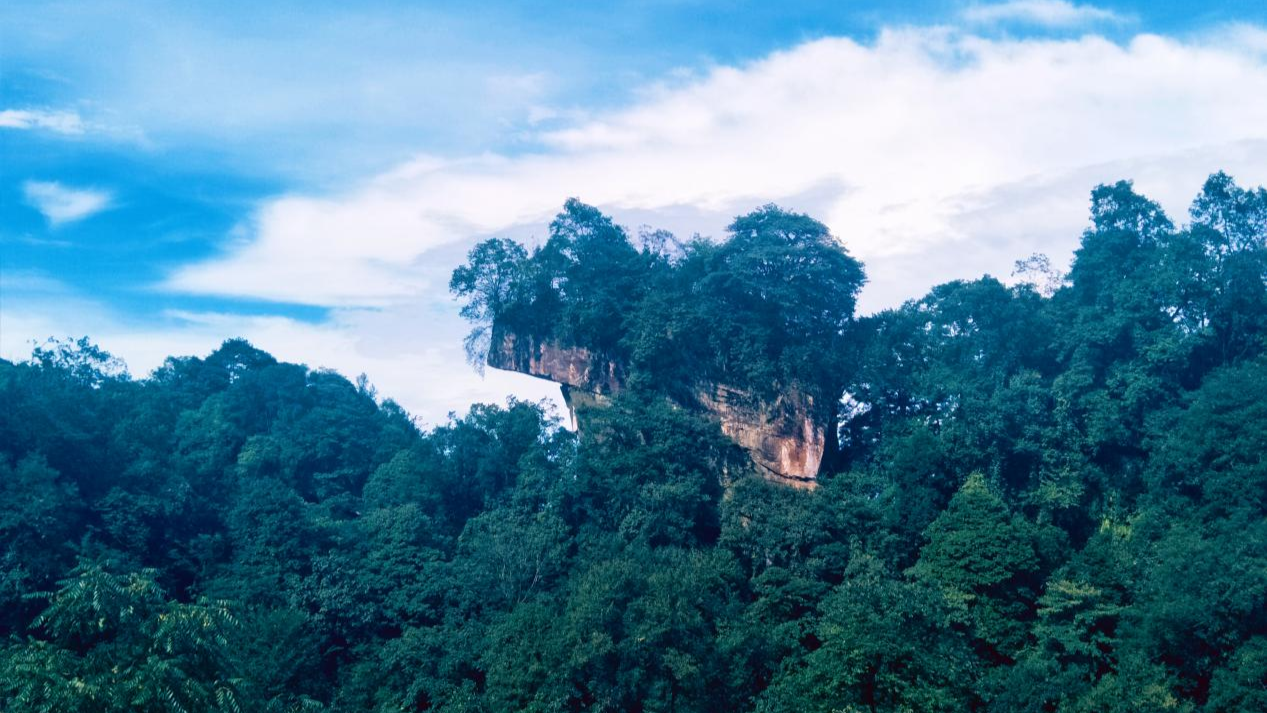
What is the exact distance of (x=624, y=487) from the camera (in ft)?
91.8

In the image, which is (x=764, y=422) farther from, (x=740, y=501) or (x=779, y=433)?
(x=740, y=501)

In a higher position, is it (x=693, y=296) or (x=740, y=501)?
(x=693, y=296)

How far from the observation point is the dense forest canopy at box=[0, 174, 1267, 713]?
70.1 ft

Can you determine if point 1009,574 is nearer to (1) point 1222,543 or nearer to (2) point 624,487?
(1) point 1222,543

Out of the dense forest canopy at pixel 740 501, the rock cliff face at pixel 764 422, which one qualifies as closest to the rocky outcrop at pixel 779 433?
the rock cliff face at pixel 764 422

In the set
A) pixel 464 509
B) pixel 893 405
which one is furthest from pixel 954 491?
pixel 464 509

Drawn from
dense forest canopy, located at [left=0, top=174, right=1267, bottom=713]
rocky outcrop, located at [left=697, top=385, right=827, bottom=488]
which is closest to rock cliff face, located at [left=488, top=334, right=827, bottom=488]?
rocky outcrop, located at [left=697, top=385, right=827, bottom=488]

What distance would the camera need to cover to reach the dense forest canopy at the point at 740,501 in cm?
2136

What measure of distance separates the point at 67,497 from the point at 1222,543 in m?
27.4

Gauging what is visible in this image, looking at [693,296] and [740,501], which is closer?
[740,501]

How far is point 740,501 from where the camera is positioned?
27.7 meters

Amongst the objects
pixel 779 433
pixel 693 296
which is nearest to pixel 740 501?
pixel 779 433

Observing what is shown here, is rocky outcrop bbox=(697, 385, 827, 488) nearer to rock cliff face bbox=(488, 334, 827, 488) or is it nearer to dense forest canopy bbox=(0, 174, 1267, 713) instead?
rock cliff face bbox=(488, 334, 827, 488)

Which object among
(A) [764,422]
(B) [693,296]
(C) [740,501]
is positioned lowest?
(C) [740,501]
